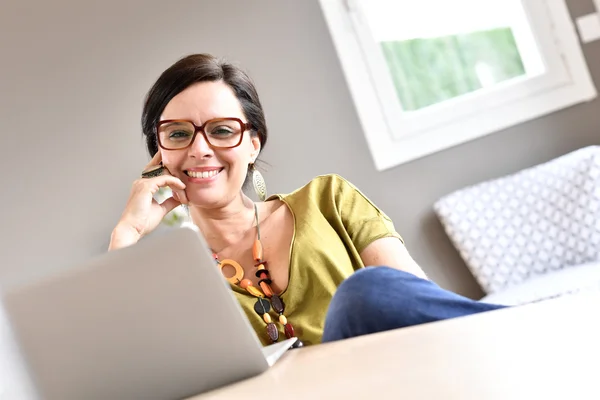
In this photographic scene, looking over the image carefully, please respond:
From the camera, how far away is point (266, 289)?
5.84 ft

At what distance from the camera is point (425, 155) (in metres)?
3.12

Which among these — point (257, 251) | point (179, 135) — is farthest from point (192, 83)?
point (257, 251)

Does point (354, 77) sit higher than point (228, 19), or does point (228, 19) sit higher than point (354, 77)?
point (228, 19)

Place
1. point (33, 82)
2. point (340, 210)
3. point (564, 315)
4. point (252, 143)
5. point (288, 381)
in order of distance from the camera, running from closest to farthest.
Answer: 1. point (564, 315)
2. point (288, 381)
3. point (340, 210)
4. point (252, 143)
5. point (33, 82)

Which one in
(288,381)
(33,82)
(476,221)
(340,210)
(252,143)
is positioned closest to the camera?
(288,381)

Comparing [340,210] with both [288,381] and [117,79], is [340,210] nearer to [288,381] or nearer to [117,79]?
[288,381]

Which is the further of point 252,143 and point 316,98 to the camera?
point 316,98

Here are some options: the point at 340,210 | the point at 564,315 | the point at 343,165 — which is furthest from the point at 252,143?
the point at 564,315

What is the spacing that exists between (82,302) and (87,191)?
2272 mm

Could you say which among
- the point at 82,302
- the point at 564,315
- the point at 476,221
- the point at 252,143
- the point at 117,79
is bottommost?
the point at 476,221

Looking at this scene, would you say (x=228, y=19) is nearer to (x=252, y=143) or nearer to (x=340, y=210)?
(x=252, y=143)

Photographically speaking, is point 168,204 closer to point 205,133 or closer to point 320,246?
point 205,133

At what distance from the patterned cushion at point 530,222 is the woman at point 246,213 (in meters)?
1.07

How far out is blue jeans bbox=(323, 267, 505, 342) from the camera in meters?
0.93
